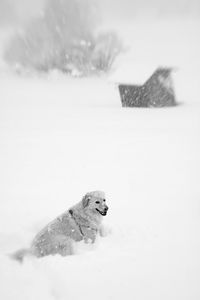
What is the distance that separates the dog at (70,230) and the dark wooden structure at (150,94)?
14.9m

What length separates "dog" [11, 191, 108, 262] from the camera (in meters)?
5.76

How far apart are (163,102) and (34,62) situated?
1964cm

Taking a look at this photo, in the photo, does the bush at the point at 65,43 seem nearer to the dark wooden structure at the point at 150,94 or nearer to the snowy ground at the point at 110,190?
the dark wooden structure at the point at 150,94

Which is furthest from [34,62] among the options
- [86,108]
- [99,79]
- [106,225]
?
[106,225]

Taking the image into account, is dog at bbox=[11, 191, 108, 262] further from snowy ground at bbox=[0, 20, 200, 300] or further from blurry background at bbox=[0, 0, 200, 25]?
blurry background at bbox=[0, 0, 200, 25]

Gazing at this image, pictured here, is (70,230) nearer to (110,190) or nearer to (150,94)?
(110,190)

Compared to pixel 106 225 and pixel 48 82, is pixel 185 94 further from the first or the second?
pixel 106 225

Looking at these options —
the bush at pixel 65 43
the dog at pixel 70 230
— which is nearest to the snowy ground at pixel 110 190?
the dog at pixel 70 230

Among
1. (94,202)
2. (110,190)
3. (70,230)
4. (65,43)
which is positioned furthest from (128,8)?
(70,230)

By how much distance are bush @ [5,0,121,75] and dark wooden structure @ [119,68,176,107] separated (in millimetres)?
12765

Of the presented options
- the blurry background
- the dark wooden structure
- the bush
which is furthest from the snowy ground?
the blurry background

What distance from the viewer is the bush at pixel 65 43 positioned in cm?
3422

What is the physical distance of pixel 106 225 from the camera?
6945 mm

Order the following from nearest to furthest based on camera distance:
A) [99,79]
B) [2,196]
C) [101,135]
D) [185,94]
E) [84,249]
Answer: [84,249]
[2,196]
[101,135]
[185,94]
[99,79]
